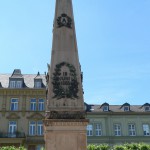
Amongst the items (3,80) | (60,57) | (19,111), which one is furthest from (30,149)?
(60,57)

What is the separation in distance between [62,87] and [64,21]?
310 cm

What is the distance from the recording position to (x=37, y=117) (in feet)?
126

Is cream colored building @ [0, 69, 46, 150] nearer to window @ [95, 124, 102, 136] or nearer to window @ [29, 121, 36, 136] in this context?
window @ [29, 121, 36, 136]

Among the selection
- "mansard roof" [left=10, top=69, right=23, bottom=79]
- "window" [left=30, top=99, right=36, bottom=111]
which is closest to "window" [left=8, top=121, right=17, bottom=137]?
"window" [left=30, top=99, right=36, bottom=111]

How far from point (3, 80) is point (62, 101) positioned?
1226 inches

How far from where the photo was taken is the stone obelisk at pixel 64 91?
11219mm

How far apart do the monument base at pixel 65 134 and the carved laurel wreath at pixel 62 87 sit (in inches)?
42.1

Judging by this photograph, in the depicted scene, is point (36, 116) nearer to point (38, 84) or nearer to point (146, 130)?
point (38, 84)

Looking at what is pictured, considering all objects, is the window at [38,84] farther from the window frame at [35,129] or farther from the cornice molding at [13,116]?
the window frame at [35,129]

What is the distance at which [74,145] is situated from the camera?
11.2m

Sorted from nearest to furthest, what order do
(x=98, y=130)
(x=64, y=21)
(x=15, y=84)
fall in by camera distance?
(x=64, y=21) → (x=15, y=84) → (x=98, y=130)

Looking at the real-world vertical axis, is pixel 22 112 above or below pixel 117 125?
above

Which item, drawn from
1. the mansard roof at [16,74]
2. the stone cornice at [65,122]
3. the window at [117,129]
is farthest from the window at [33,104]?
the stone cornice at [65,122]

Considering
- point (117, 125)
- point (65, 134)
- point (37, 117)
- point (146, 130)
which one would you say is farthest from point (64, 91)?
point (146, 130)
